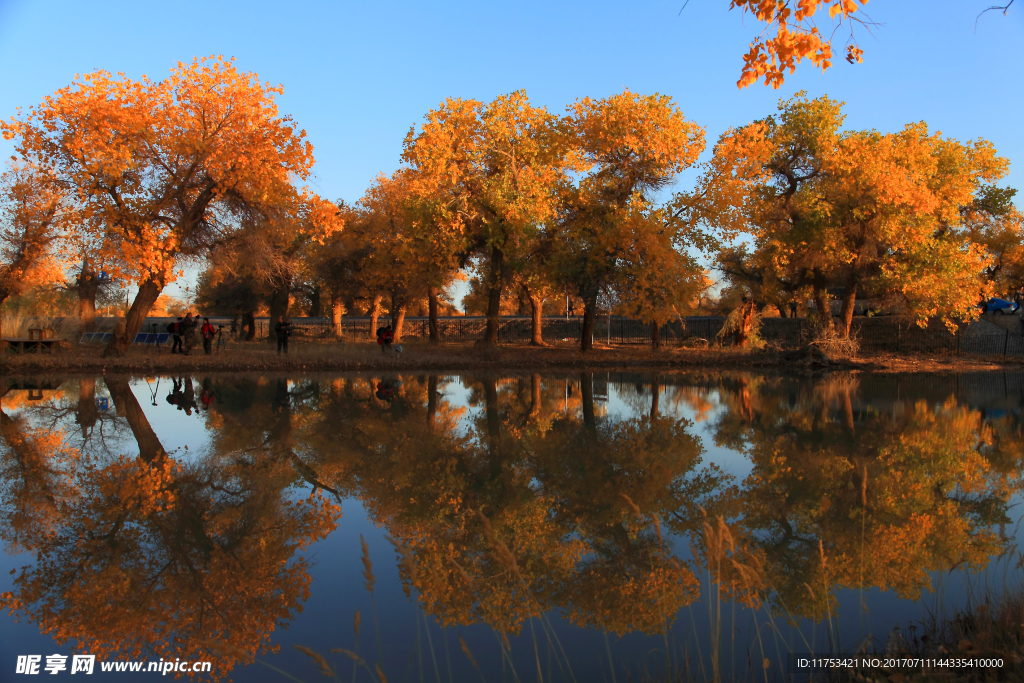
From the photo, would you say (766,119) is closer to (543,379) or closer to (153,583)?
(543,379)

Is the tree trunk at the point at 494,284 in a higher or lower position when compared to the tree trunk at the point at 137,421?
higher

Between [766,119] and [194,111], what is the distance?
2420cm

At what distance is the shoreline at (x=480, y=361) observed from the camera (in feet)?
74.3

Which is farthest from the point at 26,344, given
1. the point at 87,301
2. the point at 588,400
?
the point at 588,400

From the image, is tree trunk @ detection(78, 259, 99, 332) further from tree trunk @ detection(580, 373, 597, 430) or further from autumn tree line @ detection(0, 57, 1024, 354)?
tree trunk @ detection(580, 373, 597, 430)

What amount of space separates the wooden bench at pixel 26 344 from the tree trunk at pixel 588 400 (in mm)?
20235

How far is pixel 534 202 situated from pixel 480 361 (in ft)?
22.2

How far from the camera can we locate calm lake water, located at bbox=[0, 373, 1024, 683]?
Answer: 375 cm

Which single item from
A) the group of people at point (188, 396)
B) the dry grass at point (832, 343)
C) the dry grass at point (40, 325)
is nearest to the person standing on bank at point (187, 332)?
the dry grass at point (40, 325)

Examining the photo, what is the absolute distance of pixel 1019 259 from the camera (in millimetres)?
37406

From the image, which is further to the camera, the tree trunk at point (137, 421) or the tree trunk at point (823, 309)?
the tree trunk at point (823, 309)

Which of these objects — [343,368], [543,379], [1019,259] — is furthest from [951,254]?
[343,368]

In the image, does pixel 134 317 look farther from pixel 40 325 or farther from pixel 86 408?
pixel 86 408

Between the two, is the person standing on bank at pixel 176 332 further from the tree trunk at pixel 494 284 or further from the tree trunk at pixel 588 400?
the tree trunk at pixel 588 400
